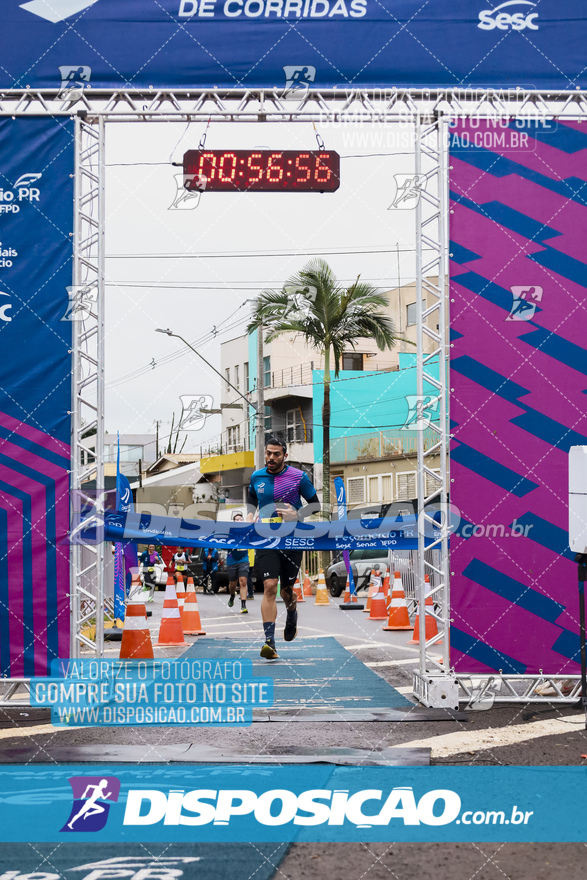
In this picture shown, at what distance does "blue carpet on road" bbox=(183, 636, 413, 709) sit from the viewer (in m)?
7.80

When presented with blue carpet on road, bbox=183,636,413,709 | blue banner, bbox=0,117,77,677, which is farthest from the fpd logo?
blue carpet on road, bbox=183,636,413,709

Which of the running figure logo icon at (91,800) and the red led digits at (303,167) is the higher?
the red led digits at (303,167)

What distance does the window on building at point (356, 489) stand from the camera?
118 ft

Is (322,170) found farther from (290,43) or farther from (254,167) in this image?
(290,43)

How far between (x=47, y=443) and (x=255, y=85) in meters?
3.41

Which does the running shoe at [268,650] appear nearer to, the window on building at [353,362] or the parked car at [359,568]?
the parked car at [359,568]

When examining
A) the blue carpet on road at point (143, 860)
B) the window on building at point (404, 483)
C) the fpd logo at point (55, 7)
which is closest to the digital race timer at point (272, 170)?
the fpd logo at point (55, 7)

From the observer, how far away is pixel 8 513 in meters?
7.92

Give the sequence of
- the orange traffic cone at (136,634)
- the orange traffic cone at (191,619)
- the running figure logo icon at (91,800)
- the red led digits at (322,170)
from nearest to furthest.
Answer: the running figure logo icon at (91,800) < the red led digits at (322,170) < the orange traffic cone at (136,634) < the orange traffic cone at (191,619)

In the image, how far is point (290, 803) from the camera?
472 centimetres

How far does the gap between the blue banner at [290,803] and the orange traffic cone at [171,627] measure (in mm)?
6649

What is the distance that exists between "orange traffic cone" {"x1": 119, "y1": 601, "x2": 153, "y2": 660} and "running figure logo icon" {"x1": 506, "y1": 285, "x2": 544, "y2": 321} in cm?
463

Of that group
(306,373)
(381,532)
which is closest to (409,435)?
(306,373)

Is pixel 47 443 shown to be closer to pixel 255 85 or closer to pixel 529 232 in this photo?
pixel 255 85
